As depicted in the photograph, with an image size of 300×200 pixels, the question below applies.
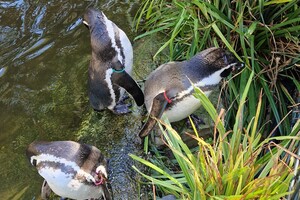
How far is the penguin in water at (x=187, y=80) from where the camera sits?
2.62 m

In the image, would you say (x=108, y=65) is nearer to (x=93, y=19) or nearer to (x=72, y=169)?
(x=93, y=19)

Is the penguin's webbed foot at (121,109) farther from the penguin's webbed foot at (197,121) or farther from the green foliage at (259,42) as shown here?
the green foliage at (259,42)

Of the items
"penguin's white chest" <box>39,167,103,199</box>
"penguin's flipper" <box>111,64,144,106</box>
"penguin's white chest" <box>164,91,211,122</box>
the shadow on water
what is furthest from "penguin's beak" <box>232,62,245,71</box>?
"penguin's white chest" <box>39,167,103,199</box>

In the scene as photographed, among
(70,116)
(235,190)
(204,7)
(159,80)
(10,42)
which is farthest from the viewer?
(10,42)

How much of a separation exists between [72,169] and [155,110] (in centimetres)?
55

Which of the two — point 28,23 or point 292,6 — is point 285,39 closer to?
point 292,6

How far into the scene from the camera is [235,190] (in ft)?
6.58

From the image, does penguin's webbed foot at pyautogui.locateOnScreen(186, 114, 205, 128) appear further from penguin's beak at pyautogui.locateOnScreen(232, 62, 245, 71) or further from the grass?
penguin's beak at pyautogui.locateOnScreen(232, 62, 245, 71)

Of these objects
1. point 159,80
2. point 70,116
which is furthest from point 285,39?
Answer: point 70,116

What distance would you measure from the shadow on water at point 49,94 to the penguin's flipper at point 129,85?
7.5 inches

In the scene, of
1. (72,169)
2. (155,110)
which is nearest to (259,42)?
(155,110)

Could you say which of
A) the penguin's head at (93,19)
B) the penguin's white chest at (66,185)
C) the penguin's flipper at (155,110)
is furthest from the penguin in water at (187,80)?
the penguin's head at (93,19)

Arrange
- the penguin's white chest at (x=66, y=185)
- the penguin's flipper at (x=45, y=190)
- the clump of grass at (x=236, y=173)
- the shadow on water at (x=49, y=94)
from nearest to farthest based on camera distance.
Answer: the clump of grass at (x=236, y=173)
the penguin's white chest at (x=66, y=185)
the penguin's flipper at (x=45, y=190)
the shadow on water at (x=49, y=94)

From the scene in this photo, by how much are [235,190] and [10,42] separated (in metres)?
2.44
